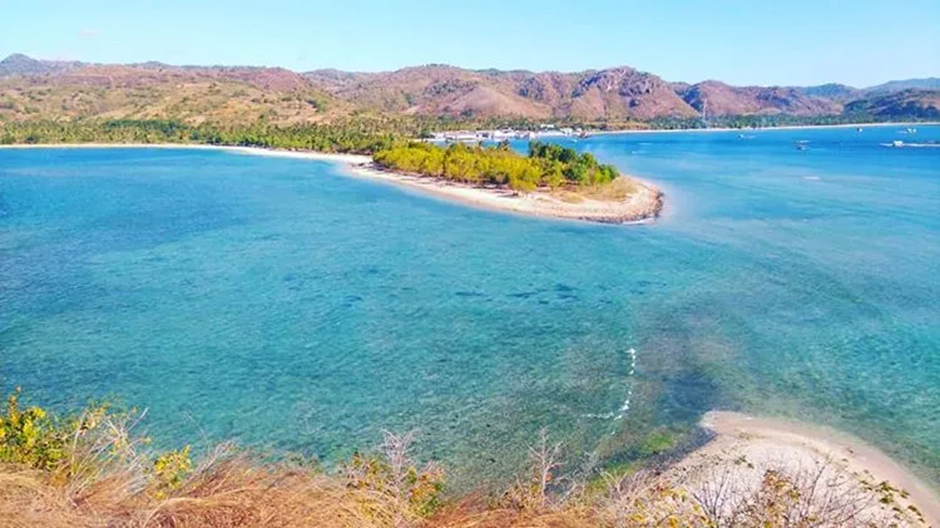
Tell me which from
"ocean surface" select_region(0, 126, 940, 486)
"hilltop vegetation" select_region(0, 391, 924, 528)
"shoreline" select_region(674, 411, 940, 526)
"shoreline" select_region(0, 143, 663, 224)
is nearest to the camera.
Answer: "hilltop vegetation" select_region(0, 391, 924, 528)

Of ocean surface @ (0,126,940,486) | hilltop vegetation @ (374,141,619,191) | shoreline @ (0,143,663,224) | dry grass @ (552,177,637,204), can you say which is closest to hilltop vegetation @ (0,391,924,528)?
Result: ocean surface @ (0,126,940,486)

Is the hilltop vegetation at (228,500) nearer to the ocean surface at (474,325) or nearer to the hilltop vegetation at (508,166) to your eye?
the ocean surface at (474,325)

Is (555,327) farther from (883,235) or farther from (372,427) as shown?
(883,235)

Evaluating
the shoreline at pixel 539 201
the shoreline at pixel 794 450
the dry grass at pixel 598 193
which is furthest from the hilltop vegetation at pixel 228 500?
the dry grass at pixel 598 193

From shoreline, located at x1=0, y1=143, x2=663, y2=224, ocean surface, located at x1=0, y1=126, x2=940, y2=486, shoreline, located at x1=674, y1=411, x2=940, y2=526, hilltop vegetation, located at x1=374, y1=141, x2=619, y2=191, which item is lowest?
shoreline, located at x1=674, y1=411, x2=940, y2=526

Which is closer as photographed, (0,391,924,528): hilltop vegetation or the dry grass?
(0,391,924,528): hilltop vegetation

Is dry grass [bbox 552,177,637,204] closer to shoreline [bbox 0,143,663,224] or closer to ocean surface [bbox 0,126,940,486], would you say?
shoreline [bbox 0,143,663,224]

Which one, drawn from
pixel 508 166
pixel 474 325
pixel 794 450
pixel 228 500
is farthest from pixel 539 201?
pixel 228 500
